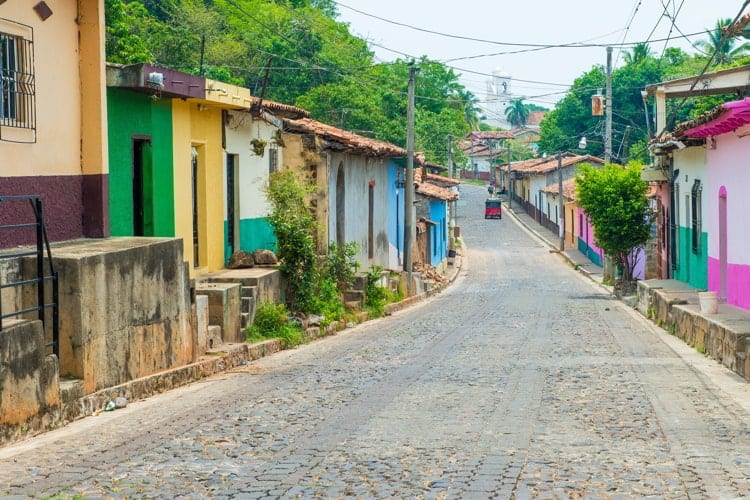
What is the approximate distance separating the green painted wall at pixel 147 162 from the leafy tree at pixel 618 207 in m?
21.5

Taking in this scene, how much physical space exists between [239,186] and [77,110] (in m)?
7.79

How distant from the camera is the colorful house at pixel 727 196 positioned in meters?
18.6

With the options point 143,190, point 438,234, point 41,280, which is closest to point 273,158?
point 143,190

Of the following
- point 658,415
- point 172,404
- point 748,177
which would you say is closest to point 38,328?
point 172,404

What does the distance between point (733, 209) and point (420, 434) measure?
12.5m

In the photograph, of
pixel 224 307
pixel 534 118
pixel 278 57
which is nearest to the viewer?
pixel 224 307

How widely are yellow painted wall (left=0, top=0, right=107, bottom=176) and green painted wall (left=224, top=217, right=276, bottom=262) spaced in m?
7.06

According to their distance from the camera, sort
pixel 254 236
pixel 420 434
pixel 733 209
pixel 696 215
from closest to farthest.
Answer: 1. pixel 420 434
2. pixel 733 209
3. pixel 254 236
4. pixel 696 215

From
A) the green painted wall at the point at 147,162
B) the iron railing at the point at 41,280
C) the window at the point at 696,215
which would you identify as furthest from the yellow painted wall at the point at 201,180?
the window at the point at 696,215

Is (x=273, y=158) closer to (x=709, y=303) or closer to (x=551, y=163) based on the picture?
(x=709, y=303)

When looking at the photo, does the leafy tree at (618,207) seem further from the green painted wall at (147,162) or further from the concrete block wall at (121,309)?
the concrete block wall at (121,309)

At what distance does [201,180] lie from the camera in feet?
61.5

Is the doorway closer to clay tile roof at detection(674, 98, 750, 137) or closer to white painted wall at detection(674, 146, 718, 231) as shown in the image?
clay tile roof at detection(674, 98, 750, 137)

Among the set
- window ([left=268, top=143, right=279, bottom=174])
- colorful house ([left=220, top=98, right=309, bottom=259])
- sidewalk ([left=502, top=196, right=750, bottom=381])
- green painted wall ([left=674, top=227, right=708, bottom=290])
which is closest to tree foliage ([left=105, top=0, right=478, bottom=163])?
window ([left=268, top=143, right=279, bottom=174])
